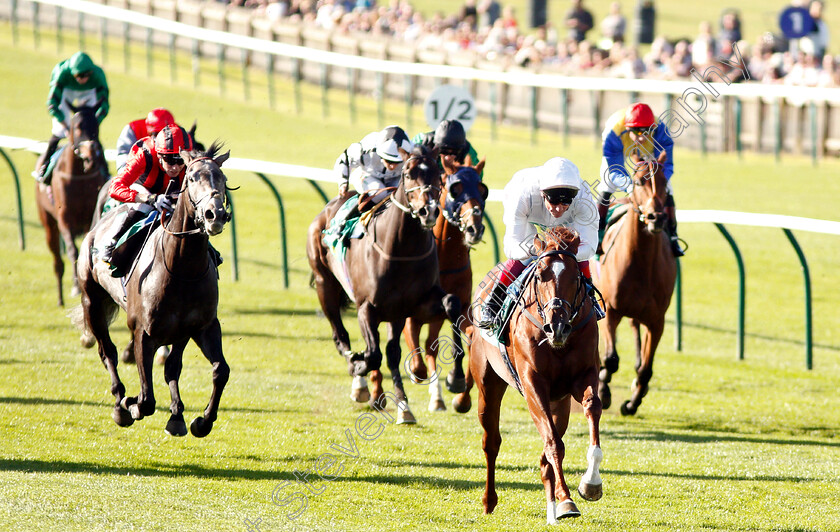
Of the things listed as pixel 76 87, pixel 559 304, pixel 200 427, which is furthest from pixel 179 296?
pixel 76 87

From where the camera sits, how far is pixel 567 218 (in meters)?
5.98

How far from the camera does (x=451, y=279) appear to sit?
27.2ft

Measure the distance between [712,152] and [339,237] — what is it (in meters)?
11.2

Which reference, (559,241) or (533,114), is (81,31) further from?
(559,241)

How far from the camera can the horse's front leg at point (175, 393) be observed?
21.1 feet

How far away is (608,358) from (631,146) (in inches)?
57.7

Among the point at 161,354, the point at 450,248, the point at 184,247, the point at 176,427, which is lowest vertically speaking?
the point at 161,354

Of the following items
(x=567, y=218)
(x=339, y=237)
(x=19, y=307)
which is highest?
(x=567, y=218)

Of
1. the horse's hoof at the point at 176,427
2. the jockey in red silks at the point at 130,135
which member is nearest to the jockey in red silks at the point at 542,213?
the horse's hoof at the point at 176,427

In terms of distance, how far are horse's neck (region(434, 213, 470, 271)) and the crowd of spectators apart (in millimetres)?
9706

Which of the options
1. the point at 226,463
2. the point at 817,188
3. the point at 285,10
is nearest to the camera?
the point at 226,463

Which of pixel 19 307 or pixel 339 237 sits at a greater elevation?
pixel 339 237

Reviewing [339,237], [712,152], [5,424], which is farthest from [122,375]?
[712,152]

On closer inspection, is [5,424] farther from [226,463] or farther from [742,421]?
[742,421]
